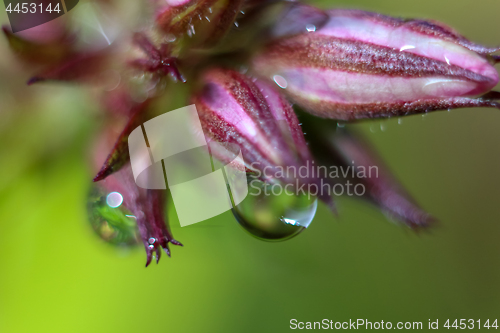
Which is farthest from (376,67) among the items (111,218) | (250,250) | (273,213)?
(250,250)

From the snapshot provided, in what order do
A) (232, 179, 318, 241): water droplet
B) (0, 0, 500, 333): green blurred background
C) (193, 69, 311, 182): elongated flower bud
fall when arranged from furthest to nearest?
(0, 0, 500, 333): green blurred background → (232, 179, 318, 241): water droplet → (193, 69, 311, 182): elongated flower bud

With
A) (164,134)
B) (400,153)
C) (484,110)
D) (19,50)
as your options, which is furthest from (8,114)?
(484,110)

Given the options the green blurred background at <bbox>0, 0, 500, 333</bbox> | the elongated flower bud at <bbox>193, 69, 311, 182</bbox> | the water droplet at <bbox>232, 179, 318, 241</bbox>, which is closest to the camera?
the elongated flower bud at <bbox>193, 69, 311, 182</bbox>

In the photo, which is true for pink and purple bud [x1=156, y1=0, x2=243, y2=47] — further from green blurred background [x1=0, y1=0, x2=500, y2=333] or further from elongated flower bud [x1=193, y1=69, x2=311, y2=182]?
green blurred background [x1=0, y1=0, x2=500, y2=333]

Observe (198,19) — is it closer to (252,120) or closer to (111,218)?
(252,120)

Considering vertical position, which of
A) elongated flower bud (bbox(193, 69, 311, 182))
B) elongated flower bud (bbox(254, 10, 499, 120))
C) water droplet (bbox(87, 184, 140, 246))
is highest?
elongated flower bud (bbox(254, 10, 499, 120))

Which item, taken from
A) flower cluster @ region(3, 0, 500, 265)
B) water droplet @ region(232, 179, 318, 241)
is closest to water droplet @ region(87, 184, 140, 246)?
flower cluster @ region(3, 0, 500, 265)

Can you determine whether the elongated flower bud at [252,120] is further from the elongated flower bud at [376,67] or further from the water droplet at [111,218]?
the water droplet at [111,218]

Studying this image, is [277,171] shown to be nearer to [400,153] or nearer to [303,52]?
[303,52]
